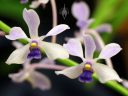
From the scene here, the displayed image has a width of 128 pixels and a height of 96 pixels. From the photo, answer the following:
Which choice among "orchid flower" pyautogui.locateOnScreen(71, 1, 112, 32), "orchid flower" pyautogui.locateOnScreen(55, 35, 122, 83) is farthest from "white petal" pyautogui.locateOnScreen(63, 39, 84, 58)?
"orchid flower" pyautogui.locateOnScreen(71, 1, 112, 32)

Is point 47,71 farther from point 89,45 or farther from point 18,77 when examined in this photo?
point 89,45

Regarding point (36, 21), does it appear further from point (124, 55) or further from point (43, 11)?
point (124, 55)

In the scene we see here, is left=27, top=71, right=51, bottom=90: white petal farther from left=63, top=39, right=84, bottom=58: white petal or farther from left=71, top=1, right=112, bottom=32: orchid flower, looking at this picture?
left=63, top=39, right=84, bottom=58: white petal

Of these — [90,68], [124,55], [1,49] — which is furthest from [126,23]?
[90,68]

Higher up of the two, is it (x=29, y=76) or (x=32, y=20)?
(x=32, y=20)

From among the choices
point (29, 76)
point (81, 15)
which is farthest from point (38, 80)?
point (81, 15)

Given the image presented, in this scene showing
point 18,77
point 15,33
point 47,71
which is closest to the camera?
point 15,33

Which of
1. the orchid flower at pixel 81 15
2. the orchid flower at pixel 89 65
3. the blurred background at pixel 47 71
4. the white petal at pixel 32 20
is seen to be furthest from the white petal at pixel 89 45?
the blurred background at pixel 47 71

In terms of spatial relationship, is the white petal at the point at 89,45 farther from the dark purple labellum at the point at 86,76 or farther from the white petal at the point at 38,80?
the white petal at the point at 38,80
